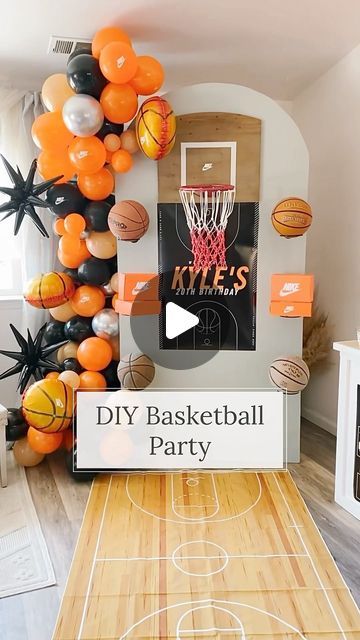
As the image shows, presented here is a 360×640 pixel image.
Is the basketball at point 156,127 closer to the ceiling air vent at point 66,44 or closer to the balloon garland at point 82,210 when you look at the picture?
the balloon garland at point 82,210

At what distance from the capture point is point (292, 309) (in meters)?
2.94

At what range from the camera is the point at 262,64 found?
3.38 m

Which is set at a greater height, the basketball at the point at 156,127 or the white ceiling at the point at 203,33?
the white ceiling at the point at 203,33

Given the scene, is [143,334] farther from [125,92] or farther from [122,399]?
[125,92]

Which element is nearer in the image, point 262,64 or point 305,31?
point 305,31

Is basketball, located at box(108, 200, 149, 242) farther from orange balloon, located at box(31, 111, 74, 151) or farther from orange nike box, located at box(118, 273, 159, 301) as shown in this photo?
orange balloon, located at box(31, 111, 74, 151)

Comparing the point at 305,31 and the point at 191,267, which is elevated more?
the point at 305,31

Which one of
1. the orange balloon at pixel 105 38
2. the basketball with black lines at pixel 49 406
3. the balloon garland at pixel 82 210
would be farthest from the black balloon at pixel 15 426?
the orange balloon at pixel 105 38

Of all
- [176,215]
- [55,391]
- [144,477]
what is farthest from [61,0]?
[144,477]

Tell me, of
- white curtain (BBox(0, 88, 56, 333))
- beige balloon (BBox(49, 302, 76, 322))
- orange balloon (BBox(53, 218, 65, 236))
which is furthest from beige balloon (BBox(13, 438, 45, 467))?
orange balloon (BBox(53, 218, 65, 236))

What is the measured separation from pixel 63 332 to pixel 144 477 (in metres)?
1.08

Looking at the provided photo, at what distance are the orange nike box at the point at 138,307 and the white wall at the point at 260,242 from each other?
0.08 meters

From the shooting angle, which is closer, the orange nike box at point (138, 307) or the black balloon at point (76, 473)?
the black balloon at point (76, 473)

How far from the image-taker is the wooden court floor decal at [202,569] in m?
1.80
